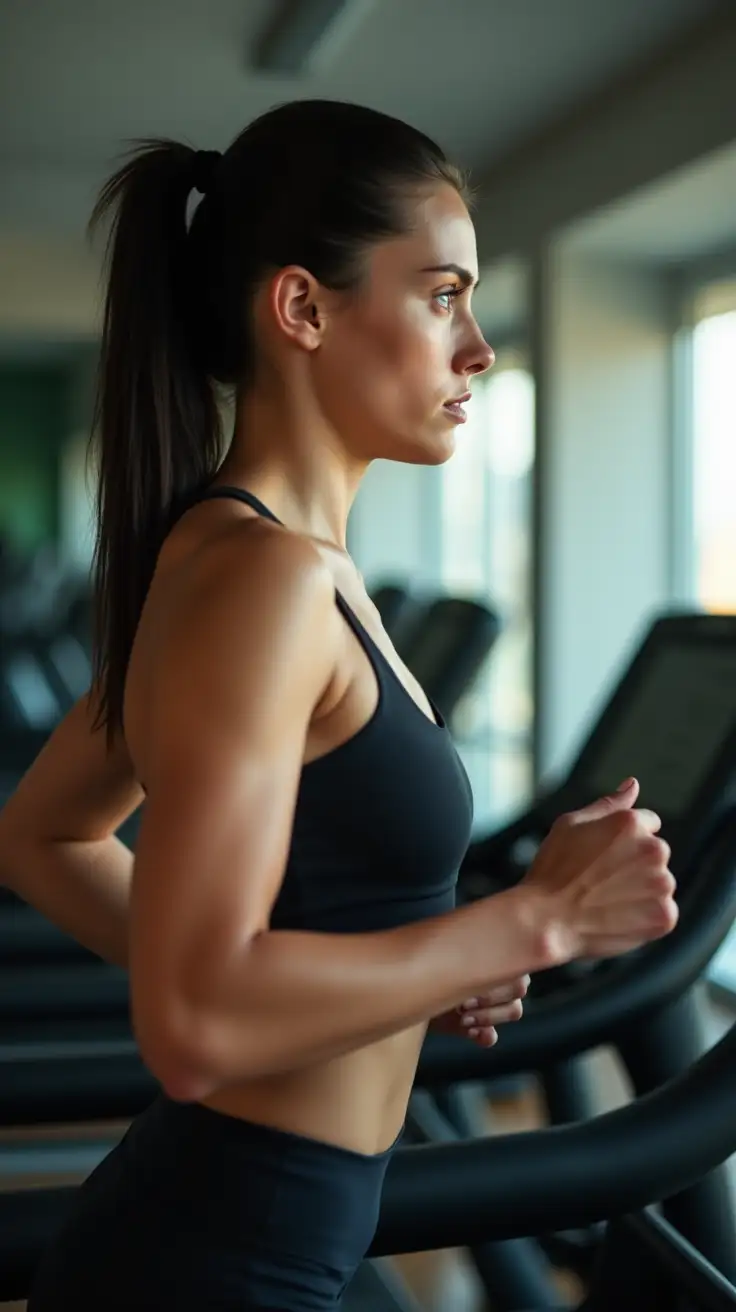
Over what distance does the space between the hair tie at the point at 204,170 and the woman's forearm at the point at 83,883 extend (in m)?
0.47

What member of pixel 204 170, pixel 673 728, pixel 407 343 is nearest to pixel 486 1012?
pixel 407 343

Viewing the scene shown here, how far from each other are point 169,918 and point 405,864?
7.0 inches

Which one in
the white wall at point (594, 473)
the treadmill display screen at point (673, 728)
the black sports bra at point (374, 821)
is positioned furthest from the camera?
the white wall at point (594, 473)

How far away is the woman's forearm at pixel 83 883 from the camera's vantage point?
1143 millimetres

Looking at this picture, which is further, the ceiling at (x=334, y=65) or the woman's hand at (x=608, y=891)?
the ceiling at (x=334, y=65)

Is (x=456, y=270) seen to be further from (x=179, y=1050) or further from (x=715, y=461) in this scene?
(x=715, y=461)

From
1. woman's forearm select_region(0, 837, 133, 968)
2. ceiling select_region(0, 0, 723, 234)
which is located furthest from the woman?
ceiling select_region(0, 0, 723, 234)

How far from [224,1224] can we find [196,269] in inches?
22.5

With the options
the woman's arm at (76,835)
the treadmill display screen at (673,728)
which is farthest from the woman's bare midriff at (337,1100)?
the treadmill display screen at (673,728)

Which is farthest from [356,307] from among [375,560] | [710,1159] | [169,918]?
[375,560]

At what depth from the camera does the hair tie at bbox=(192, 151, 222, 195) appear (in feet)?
3.32

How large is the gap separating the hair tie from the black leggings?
57cm

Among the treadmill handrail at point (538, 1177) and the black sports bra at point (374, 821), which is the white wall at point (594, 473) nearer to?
the treadmill handrail at point (538, 1177)

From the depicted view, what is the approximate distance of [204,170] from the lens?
1016 millimetres
